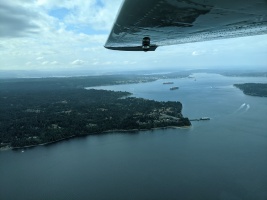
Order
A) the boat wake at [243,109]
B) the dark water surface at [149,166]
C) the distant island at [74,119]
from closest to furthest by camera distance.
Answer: the dark water surface at [149,166], the distant island at [74,119], the boat wake at [243,109]

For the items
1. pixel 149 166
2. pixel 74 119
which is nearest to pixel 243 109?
pixel 149 166

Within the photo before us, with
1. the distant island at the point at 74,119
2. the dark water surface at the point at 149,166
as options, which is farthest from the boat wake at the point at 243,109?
the distant island at the point at 74,119

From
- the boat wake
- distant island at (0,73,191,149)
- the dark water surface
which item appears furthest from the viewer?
the boat wake

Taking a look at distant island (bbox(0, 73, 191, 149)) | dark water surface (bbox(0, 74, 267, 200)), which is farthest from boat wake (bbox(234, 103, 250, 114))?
distant island (bbox(0, 73, 191, 149))

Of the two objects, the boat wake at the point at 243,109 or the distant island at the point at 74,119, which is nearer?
the distant island at the point at 74,119

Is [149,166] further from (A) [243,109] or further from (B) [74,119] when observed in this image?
(A) [243,109]

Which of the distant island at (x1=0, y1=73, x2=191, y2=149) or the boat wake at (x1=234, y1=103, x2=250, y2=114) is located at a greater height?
the boat wake at (x1=234, y1=103, x2=250, y2=114)

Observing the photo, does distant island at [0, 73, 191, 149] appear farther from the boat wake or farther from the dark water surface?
the boat wake

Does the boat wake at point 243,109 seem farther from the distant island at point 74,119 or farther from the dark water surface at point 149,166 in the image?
the distant island at point 74,119

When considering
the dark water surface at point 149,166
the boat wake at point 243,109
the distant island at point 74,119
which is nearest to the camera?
the dark water surface at point 149,166
